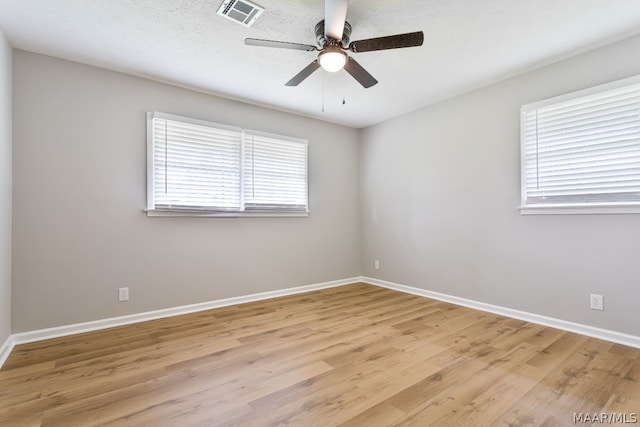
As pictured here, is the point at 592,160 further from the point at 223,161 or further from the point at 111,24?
the point at 111,24

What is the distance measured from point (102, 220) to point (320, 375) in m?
2.52

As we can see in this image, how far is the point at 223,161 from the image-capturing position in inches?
144

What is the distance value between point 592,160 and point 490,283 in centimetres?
152

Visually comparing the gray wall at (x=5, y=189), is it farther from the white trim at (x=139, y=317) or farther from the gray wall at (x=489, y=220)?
the gray wall at (x=489, y=220)

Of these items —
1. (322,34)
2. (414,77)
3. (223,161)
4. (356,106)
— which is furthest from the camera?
(356,106)

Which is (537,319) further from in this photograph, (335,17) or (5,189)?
(5,189)

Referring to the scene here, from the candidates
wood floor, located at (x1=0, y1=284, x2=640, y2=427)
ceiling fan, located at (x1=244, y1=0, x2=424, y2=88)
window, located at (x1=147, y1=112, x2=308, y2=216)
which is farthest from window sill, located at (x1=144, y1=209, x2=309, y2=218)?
ceiling fan, located at (x1=244, y1=0, x2=424, y2=88)

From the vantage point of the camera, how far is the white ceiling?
215cm

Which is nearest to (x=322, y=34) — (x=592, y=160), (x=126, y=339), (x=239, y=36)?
(x=239, y=36)

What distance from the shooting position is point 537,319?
3.01 m

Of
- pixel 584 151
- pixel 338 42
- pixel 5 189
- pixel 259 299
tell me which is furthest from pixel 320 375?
pixel 584 151

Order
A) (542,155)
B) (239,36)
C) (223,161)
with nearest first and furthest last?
(239,36), (542,155), (223,161)

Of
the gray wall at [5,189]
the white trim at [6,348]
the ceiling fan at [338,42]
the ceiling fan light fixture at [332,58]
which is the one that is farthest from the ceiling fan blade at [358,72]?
the white trim at [6,348]

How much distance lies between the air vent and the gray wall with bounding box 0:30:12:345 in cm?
178
